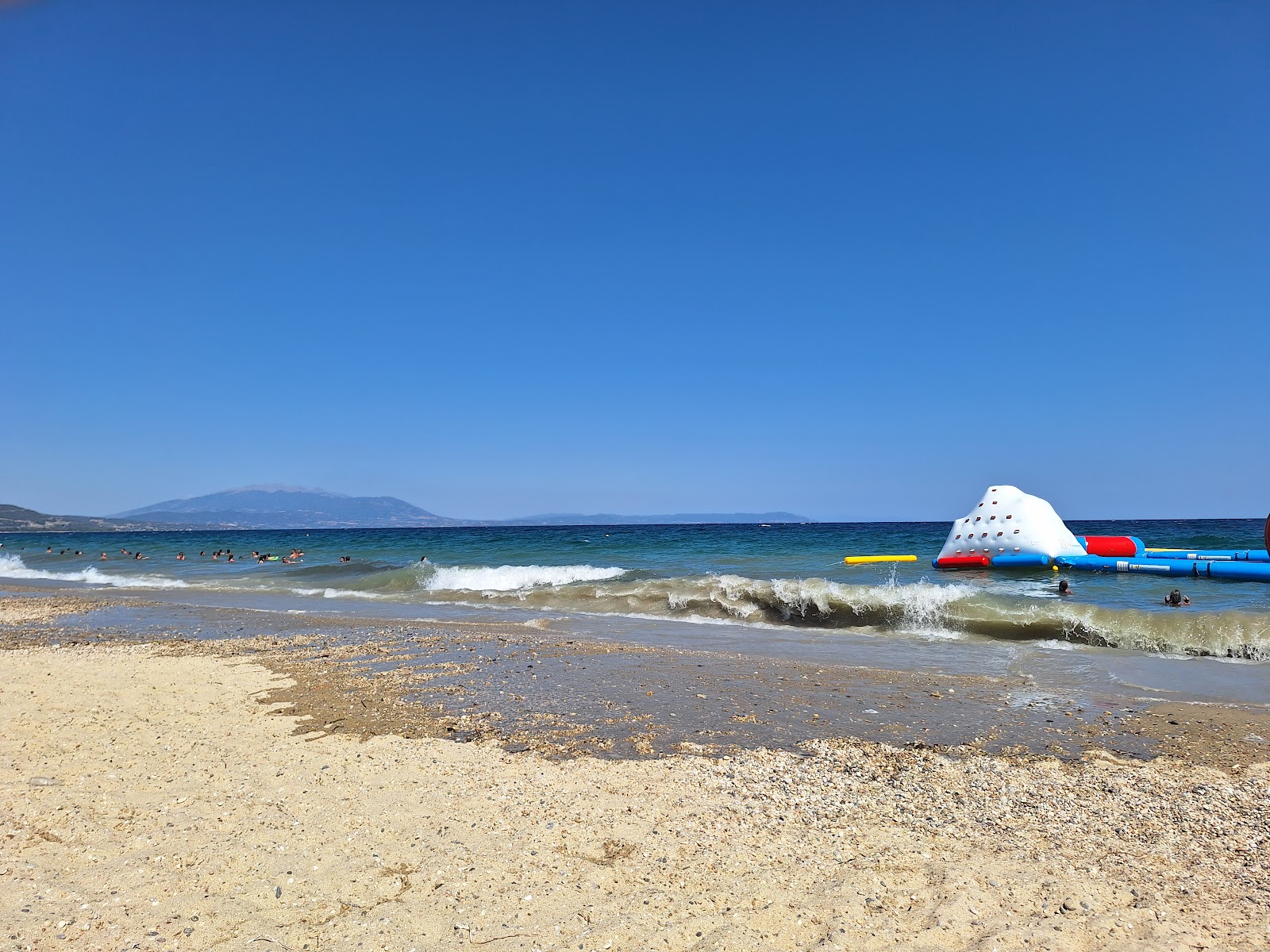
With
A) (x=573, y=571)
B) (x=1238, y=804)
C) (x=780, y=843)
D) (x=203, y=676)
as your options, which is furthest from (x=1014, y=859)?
→ (x=573, y=571)

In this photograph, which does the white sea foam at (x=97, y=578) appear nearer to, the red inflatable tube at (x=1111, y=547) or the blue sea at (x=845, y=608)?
the blue sea at (x=845, y=608)

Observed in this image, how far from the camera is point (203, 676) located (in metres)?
8.94

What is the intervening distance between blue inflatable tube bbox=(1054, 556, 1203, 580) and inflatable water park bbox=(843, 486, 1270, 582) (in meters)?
0.02

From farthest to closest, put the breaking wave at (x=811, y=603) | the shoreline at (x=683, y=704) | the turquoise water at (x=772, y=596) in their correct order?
1. the turquoise water at (x=772, y=596)
2. the breaking wave at (x=811, y=603)
3. the shoreline at (x=683, y=704)

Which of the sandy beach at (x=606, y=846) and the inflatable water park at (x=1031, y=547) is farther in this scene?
the inflatable water park at (x=1031, y=547)

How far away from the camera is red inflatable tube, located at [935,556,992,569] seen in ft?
77.7

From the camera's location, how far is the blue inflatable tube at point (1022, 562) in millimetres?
22859

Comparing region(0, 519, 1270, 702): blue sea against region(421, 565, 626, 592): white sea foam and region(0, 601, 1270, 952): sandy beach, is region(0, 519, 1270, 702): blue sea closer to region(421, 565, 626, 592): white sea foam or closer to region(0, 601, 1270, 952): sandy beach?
region(421, 565, 626, 592): white sea foam

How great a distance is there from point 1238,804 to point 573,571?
859 inches

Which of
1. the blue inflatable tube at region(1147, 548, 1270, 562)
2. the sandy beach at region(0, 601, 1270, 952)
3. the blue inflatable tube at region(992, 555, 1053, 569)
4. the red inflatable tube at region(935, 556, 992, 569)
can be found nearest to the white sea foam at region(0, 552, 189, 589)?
the sandy beach at region(0, 601, 1270, 952)

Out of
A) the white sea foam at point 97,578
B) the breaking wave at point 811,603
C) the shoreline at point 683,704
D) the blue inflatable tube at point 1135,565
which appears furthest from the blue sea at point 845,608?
the shoreline at point 683,704

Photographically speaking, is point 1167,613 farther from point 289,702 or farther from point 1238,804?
point 289,702

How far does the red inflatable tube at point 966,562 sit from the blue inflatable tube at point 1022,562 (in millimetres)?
321

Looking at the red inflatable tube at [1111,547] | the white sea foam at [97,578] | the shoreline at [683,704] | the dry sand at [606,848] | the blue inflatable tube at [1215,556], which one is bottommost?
the white sea foam at [97,578]
